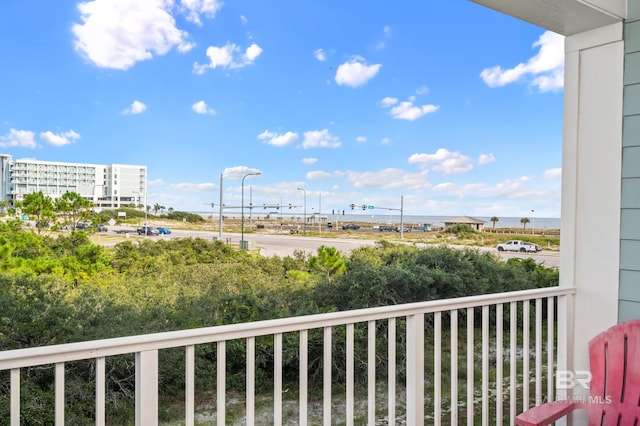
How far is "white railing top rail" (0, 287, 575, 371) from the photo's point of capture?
110 centimetres

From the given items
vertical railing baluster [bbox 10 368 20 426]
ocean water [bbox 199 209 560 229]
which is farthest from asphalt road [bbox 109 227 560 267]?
vertical railing baluster [bbox 10 368 20 426]

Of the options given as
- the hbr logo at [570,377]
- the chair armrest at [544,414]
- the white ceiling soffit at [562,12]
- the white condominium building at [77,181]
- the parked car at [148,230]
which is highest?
the white ceiling soffit at [562,12]

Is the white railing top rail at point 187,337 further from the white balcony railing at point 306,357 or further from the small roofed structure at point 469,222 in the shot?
the small roofed structure at point 469,222

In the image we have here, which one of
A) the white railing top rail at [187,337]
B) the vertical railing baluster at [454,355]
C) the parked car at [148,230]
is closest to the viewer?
the white railing top rail at [187,337]

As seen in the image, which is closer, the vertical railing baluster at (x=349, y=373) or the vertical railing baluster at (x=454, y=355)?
the vertical railing baluster at (x=349, y=373)

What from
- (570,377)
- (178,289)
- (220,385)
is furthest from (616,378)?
(178,289)

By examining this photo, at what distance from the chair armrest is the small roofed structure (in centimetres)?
403

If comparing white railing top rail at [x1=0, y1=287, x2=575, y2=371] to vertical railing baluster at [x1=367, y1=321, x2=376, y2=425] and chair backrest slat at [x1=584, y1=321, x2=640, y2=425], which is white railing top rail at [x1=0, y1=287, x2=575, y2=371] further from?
chair backrest slat at [x1=584, y1=321, x2=640, y2=425]

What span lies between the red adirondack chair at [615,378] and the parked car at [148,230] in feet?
12.6

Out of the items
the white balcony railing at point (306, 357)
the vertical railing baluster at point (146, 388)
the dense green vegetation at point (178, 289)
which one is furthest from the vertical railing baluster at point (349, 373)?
the dense green vegetation at point (178, 289)

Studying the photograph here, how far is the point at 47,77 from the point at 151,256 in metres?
1.85

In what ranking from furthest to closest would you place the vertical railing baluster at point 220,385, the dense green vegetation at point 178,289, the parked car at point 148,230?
1. the parked car at point 148,230
2. the dense green vegetation at point 178,289
3. the vertical railing baluster at point 220,385

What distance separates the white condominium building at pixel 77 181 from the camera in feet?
12.4

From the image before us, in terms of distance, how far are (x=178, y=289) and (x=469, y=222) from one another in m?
3.47
